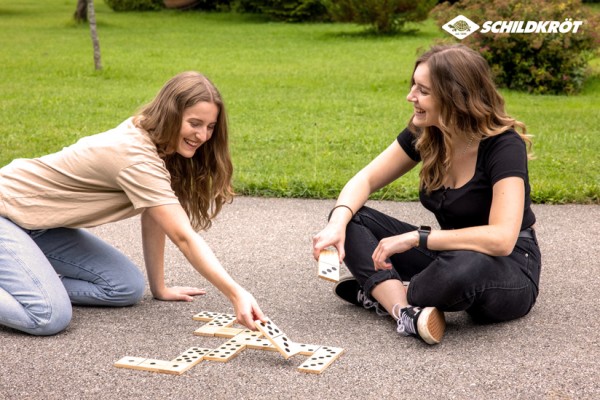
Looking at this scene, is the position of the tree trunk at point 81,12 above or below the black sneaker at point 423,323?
below

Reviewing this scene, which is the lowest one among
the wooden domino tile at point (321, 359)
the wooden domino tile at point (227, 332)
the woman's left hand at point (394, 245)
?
the wooden domino tile at point (227, 332)

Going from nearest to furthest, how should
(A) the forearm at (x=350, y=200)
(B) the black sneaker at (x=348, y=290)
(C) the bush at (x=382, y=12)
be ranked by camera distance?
1. (A) the forearm at (x=350, y=200)
2. (B) the black sneaker at (x=348, y=290)
3. (C) the bush at (x=382, y=12)

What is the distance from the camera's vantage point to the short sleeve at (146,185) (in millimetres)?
3787

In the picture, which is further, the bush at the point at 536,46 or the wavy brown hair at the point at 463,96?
the bush at the point at 536,46

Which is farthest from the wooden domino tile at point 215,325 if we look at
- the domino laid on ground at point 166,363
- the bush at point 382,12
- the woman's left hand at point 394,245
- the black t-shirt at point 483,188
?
the bush at point 382,12

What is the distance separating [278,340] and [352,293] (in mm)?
837

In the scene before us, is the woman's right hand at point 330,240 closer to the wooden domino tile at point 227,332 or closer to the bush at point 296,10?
the wooden domino tile at point 227,332

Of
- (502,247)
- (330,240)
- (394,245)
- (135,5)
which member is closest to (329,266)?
(330,240)

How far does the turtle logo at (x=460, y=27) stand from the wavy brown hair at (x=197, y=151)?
847cm

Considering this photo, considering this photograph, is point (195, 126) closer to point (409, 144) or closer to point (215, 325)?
point (215, 325)

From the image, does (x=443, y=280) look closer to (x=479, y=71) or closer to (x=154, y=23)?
(x=479, y=71)

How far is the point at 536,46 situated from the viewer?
37.2 ft

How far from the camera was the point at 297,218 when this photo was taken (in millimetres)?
6238

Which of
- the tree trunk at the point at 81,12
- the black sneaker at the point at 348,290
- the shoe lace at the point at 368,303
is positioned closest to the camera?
the shoe lace at the point at 368,303
